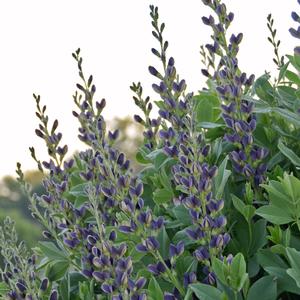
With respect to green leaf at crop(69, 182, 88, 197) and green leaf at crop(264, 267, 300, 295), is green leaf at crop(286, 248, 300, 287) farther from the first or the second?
green leaf at crop(69, 182, 88, 197)

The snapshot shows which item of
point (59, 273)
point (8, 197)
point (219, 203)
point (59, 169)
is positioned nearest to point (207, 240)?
point (219, 203)

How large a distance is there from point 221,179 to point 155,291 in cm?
35

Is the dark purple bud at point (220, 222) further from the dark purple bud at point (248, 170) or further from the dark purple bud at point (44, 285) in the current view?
the dark purple bud at point (44, 285)

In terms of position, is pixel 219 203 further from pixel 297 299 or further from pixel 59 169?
pixel 59 169

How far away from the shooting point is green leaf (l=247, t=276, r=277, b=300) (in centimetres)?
182

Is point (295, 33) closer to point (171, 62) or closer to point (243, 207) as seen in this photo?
point (171, 62)

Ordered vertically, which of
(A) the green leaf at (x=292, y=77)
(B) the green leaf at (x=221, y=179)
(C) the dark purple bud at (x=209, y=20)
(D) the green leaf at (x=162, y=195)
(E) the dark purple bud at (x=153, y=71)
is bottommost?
(B) the green leaf at (x=221, y=179)

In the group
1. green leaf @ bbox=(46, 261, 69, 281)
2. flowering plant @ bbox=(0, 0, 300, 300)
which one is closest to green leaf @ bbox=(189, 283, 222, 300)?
flowering plant @ bbox=(0, 0, 300, 300)

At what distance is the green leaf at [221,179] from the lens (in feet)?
6.29

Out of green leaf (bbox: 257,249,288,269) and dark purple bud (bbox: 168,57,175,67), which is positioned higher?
dark purple bud (bbox: 168,57,175,67)

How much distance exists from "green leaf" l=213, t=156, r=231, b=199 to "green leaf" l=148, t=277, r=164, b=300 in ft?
0.90

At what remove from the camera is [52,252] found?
2322mm

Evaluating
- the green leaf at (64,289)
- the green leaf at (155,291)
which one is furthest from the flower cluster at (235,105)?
the green leaf at (64,289)

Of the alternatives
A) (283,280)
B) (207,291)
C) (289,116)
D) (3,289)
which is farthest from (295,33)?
(3,289)
